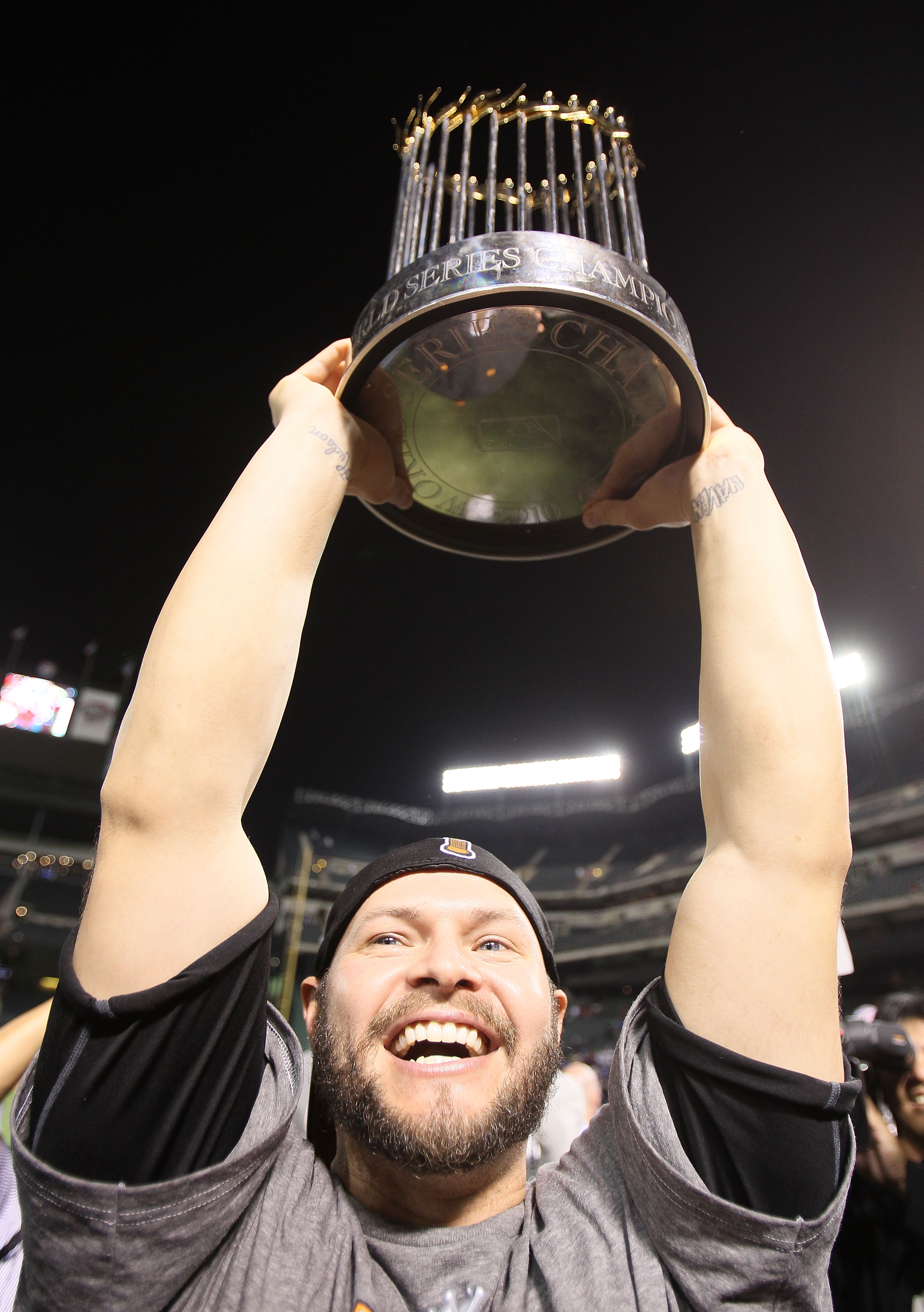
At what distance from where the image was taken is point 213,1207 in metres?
0.85

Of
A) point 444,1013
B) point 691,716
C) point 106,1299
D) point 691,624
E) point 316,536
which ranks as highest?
point 691,716

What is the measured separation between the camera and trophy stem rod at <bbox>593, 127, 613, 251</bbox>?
1.45 m

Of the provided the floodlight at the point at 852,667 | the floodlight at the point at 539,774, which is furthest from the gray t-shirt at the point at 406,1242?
the floodlight at the point at 539,774

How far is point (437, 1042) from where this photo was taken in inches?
40.9

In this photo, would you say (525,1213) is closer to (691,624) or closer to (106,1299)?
(106,1299)

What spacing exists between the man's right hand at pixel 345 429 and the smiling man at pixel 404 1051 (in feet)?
0.25

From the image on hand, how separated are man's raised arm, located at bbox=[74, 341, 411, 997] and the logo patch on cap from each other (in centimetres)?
43

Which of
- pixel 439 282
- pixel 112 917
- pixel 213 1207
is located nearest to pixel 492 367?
pixel 439 282

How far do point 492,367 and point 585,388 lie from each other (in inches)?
6.6

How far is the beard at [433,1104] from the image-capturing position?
925mm

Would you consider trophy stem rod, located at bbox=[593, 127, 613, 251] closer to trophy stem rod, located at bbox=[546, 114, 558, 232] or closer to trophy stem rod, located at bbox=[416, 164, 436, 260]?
trophy stem rod, located at bbox=[546, 114, 558, 232]

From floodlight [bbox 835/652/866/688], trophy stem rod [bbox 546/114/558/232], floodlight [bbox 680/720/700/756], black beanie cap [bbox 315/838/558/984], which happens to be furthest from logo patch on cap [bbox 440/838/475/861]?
floodlight [bbox 680/720/700/756]

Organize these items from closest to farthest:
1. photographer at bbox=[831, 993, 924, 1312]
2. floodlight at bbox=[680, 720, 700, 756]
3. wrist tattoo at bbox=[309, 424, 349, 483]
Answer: wrist tattoo at bbox=[309, 424, 349, 483], photographer at bbox=[831, 993, 924, 1312], floodlight at bbox=[680, 720, 700, 756]

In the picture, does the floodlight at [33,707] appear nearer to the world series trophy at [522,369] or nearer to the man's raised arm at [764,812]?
the world series trophy at [522,369]
